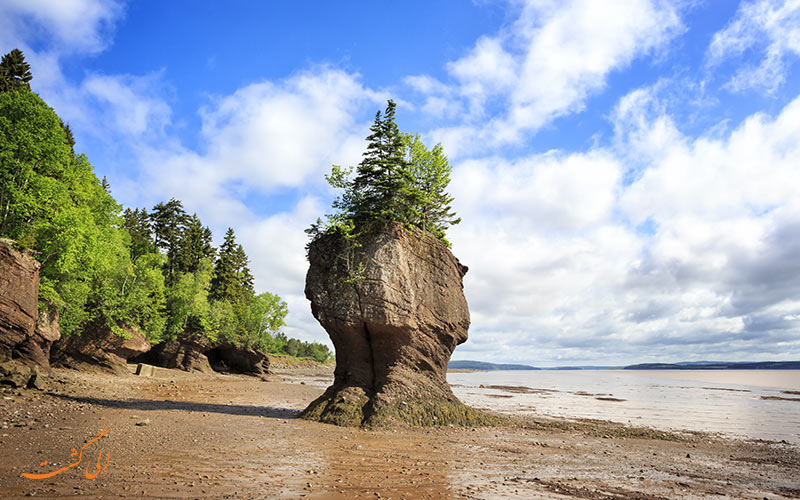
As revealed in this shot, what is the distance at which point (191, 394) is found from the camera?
1209 inches

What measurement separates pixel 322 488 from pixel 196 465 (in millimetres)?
3744

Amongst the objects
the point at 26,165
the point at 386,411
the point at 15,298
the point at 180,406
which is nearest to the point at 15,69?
the point at 26,165

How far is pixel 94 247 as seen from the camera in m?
27.7

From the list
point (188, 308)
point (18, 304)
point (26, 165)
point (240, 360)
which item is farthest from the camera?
point (240, 360)

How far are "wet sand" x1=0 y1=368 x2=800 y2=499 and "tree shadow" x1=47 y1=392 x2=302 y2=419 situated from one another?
0.20 m

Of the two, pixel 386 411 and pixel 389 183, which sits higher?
pixel 389 183

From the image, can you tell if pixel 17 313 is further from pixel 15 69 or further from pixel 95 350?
pixel 15 69

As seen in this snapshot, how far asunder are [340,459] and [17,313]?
2063 centimetres

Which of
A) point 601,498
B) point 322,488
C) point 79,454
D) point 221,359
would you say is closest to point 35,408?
point 79,454

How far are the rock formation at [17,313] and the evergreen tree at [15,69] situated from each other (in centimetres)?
2087

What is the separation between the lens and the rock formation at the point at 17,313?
21547 mm

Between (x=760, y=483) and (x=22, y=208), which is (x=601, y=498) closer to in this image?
(x=760, y=483)

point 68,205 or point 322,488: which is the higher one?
point 68,205

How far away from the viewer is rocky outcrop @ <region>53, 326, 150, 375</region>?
117 feet
